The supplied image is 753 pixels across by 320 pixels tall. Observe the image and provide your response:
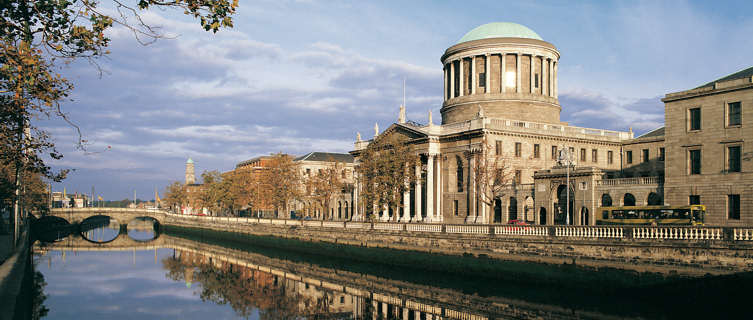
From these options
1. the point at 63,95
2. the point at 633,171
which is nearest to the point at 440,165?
the point at 633,171

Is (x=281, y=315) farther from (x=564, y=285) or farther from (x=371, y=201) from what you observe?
(x=371, y=201)

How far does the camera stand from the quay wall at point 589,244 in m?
30.0

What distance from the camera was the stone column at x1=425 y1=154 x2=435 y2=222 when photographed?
79562mm

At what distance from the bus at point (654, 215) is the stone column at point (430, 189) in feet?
101

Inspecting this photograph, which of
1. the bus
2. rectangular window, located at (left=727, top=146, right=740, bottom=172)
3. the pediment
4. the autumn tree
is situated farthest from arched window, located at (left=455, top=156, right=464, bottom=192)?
the autumn tree

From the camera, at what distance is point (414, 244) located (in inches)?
1983

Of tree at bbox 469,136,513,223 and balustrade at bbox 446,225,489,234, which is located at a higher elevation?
tree at bbox 469,136,513,223

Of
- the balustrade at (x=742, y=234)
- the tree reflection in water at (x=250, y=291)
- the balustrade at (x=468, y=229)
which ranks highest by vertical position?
the balustrade at (x=742, y=234)

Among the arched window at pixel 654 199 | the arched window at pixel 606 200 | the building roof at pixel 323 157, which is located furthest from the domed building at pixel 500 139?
the building roof at pixel 323 157

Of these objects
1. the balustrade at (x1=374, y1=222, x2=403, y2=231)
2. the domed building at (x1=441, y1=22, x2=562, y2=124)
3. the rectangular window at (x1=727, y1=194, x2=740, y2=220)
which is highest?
the domed building at (x1=441, y1=22, x2=562, y2=124)

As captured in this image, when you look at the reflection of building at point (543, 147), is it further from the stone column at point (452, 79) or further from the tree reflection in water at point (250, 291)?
the tree reflection in water at point (250, 291)

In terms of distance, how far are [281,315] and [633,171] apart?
5868cm

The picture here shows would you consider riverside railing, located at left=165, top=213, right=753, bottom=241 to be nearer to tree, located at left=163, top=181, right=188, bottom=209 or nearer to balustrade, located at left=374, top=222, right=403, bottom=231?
balustrade, located at left=374, top=222, right=403, bottom=231

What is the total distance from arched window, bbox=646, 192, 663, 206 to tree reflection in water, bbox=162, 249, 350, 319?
34.2 meters
